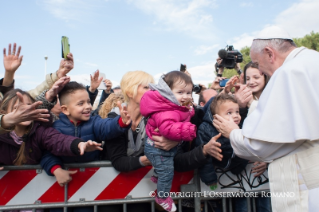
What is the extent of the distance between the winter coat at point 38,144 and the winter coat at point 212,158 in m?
1.35

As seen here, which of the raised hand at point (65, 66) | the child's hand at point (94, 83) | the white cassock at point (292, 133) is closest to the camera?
the white cassock at point (292, 133)

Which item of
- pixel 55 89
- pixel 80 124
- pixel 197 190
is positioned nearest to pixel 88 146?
pixel 80 124

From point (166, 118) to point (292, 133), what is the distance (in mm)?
1148

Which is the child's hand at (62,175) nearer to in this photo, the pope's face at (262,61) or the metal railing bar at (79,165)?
the metal railing bar at (79,165)

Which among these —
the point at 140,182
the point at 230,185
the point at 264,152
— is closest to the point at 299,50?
the point at 264,152

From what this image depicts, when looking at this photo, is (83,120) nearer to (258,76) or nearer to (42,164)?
(42,164)

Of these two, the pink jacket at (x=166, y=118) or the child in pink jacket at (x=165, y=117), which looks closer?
the pink jacket at (x=166, y=118)

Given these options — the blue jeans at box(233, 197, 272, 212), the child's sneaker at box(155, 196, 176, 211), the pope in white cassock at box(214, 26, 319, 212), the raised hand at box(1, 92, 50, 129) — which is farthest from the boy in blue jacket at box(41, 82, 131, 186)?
the blue jeans at box(233, 197, 272, 212)

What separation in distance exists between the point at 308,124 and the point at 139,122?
72.9 inches

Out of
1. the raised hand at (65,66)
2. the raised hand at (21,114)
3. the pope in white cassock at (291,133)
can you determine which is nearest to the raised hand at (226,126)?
the pope in white cassock at (291,133)

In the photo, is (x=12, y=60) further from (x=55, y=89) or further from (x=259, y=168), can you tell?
(x=259, y=168)

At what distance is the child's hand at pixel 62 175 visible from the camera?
9.09 feet

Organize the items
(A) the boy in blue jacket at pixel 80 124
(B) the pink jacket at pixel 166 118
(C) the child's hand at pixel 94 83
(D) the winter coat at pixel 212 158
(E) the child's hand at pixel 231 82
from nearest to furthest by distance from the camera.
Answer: (B) the pink jacket at pixel 166 118
(A) the boy in blue jacket at pixel 80 124
(D) the winter coat at pixel 212 158
(E) the child's hand at pixel 231 82
(C) the child's hand at pixel 94 83

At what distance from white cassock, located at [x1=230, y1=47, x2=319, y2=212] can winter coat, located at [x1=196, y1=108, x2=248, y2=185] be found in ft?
2.92
